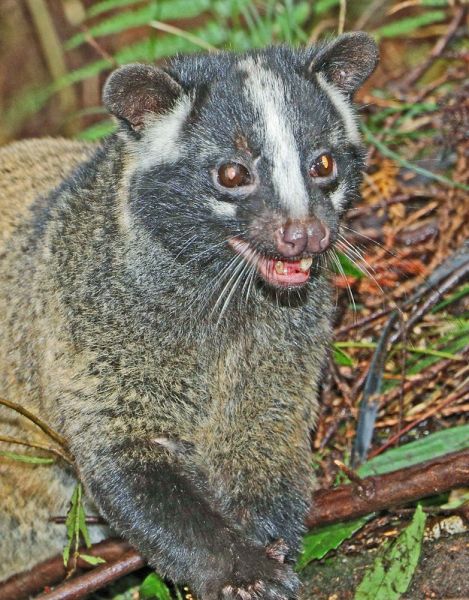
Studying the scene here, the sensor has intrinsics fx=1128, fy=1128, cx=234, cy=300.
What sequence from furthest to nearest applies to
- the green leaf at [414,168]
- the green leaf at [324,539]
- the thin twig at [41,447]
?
the green leaf at [414,168], the green leaf at [324,539], the thin twig at [41,447]

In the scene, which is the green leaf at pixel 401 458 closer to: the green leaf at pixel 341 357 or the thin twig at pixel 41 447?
the green leaf at pixel 341 357

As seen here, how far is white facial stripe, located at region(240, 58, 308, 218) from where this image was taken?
4.72m

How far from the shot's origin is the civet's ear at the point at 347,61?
17.3 ft

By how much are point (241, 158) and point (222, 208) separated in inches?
9.2

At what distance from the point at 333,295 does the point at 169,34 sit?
4.35 meters

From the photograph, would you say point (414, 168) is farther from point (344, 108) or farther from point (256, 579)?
point (256, 579)

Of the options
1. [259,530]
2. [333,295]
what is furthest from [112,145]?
[259,530]

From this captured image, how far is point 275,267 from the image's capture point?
5.00 m

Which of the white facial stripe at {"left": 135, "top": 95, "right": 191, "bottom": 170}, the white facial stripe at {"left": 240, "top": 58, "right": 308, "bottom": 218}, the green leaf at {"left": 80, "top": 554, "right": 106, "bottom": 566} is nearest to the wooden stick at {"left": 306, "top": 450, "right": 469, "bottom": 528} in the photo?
the green leaf at {"left": 80, "top": 554, "right": 106, "bottom": 566}

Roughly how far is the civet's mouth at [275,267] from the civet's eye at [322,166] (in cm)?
38

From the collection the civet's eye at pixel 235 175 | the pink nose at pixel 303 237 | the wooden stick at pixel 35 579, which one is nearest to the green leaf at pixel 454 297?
the pink nose at pixel 303 237

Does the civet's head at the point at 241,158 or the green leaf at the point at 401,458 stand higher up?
the civet's head at the point at 241,158

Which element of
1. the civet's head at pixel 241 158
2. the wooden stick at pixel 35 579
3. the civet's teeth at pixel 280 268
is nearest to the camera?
the civet's head at pixel 241 158

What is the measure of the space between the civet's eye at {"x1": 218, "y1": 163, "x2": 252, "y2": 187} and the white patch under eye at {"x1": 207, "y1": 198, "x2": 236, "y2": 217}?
9cm
